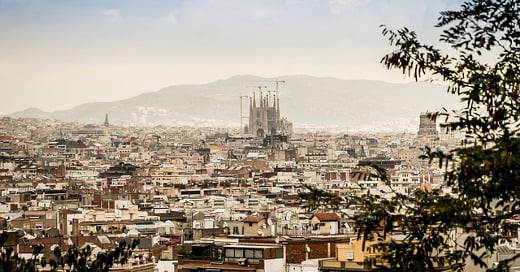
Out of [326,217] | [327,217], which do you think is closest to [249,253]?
[327,217]

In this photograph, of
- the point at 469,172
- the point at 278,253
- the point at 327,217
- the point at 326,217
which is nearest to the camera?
the point at 469,172

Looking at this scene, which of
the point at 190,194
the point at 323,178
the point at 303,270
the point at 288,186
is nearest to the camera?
the point at 303,270

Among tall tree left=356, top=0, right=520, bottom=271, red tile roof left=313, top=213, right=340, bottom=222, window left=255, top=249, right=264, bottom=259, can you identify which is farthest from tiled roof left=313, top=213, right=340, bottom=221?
tall tree left=356, top=0, right=520, bottom=271

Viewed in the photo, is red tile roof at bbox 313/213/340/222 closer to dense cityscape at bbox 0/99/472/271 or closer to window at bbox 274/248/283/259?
dense cityscape at bbox 0/99/472/271

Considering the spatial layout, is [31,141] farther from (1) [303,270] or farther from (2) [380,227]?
(2) [380,227]

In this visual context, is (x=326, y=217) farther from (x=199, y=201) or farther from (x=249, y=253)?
(x=199, y=201)

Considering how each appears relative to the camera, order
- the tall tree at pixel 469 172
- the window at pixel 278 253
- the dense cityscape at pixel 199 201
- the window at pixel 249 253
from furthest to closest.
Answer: the window at pixel 278 253
the dense cityscape at pixel 199 201
the window at pixel 249 253
the tall tree at pixel 469 172

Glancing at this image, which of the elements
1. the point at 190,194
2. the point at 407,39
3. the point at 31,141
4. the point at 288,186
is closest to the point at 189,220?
the point at 190,194

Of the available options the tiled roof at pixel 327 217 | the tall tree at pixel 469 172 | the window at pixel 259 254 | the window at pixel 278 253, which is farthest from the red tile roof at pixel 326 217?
the tall tree at pixel 469 172

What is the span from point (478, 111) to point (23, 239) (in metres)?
41.6

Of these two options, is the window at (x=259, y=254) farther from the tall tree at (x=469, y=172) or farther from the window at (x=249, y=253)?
the tall tree at (x=469, y=172)

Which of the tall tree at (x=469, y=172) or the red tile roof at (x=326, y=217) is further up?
the tall tree at (x=469, y=172)

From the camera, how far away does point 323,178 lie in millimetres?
122500

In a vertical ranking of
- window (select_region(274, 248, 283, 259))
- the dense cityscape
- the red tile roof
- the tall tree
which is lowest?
the dense cityscape
